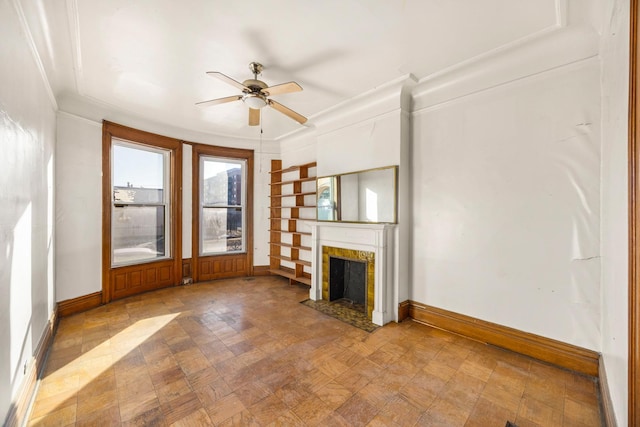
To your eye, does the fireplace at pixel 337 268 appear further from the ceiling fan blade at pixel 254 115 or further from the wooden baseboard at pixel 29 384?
the wooden baseboard at pixel 29 384

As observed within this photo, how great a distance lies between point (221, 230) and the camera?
5258 mm

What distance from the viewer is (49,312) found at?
2.76 metres

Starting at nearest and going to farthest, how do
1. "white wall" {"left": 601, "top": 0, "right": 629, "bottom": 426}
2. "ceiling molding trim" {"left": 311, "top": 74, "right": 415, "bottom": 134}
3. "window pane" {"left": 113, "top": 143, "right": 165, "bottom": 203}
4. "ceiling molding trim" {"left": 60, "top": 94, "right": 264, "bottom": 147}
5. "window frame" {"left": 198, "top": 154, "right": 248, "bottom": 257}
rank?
"white wall" {"left": 601, "top": 0, "right": 629, "bottom": 426} → "ceiling molding trim" {"left": 311, "top": 74, "right": 415, "bottom": 134} → "ceiling molding trim" {"left": 60, "top": 94, "right": 264, "bottom": 147} → "window pane" {"left": 113, "top": 143, "right": 165, "bottom": 203} → "window frame" {"left": 198, "top": 154, "right": 248, "bottom": 257}

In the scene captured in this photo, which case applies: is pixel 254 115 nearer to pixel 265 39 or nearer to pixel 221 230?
pixel 265 39

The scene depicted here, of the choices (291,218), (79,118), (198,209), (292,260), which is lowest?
(292,260)

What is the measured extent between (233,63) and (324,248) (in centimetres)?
265

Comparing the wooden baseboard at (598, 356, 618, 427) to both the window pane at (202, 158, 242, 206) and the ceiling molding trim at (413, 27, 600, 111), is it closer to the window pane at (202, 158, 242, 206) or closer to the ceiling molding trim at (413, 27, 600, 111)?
the ceiling molding trim at (413, 27, 600, 111)

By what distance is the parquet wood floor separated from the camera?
171cm

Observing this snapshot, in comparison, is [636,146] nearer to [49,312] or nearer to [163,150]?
[49,312]

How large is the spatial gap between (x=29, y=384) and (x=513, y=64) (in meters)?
4.87

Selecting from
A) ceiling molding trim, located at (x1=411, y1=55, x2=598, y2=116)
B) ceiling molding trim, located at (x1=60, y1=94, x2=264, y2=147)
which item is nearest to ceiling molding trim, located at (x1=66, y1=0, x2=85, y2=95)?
ceiling molding trim, located at (x1=60, y1=94, x2=264, y2=147)

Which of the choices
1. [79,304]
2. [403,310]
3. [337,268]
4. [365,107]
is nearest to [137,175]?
[79,304]

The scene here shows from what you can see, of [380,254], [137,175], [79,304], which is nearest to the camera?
[380,254]

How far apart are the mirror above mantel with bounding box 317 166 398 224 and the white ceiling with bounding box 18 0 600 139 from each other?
112cm
